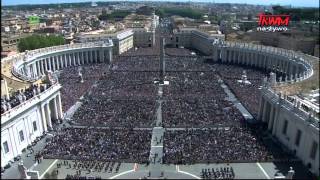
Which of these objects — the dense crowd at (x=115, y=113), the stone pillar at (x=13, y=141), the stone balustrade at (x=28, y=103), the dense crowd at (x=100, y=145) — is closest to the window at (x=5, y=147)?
the stone pillar at (x=13, y=141)

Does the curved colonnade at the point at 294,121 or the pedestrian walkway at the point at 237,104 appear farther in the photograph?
the pedestrian walkway at the point at 237,104

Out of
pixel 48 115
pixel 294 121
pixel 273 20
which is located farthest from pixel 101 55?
pixel 294 121

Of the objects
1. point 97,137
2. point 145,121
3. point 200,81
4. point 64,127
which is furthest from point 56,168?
point 200,81

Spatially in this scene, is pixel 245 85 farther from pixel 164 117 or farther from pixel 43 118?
pixel 43 118

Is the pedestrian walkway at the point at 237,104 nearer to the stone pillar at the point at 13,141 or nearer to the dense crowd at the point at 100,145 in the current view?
the dense crowd at the point at 100,145

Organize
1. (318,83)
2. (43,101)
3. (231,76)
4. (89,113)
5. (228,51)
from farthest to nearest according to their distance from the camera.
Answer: (228,51), (231,76), (89,113), (43,101), (318,83)

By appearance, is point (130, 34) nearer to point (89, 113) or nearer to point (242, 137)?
point (89, 113)
